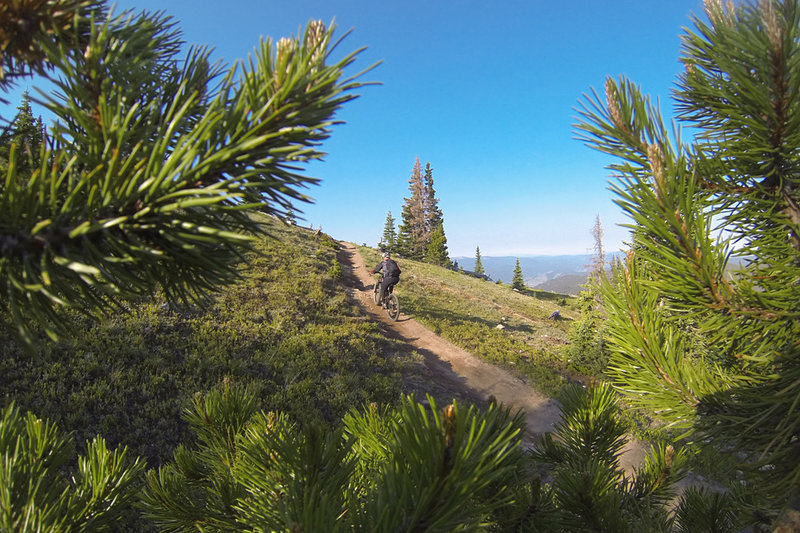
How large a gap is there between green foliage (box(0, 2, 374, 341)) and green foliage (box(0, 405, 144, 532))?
0.63 metres

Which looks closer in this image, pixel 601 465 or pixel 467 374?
pixel 601 465

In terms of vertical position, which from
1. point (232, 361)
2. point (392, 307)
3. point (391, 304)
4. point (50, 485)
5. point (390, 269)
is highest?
point (390, 269)

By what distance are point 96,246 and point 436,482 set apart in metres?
1.09

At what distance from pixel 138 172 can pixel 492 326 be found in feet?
75.9

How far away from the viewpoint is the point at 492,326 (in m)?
22.5

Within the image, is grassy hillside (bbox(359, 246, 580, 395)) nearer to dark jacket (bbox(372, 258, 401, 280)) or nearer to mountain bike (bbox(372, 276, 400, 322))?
mountain bike (bbox(372, 276, 400, 322))

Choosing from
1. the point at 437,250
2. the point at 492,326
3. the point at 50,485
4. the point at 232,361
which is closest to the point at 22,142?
the point at 50,485

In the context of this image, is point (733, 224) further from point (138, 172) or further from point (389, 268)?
point (389, 268)

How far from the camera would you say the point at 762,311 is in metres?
1.25

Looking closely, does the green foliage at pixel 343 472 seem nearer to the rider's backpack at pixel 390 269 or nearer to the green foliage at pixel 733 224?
the green foliage at pixel 733 224

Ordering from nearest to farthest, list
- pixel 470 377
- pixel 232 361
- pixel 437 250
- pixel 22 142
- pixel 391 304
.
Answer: pixel 22 142, pixel 232 361, pixel 470 377, pixel 391 304, pixel 437 250

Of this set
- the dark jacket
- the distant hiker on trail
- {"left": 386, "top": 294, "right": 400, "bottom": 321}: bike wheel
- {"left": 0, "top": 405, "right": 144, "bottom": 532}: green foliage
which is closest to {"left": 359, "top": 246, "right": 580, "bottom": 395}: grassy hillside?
{"left": 386, "top": 294, "right": 400, "bottom": 321}: bike wheel

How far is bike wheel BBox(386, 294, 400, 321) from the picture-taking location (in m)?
19.1

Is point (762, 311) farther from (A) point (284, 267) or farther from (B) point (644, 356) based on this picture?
(A) point (284, 267)
